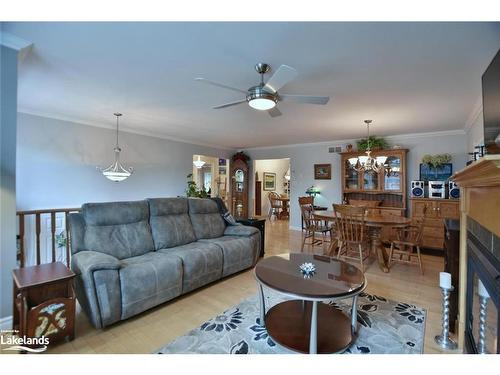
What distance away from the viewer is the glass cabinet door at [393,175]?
5.05 meters

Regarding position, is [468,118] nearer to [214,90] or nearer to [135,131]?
[214,90]

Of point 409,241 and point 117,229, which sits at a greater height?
point 117,229

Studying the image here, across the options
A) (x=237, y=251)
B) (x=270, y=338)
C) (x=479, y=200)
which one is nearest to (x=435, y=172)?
(x=479, y=200)

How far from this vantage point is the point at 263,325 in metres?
2.17

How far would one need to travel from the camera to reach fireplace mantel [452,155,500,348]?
3.42 feet

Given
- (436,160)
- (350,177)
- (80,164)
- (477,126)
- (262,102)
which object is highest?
(477,126)

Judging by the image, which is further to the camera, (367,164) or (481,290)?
(367,164)

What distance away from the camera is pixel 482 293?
1.55 meters

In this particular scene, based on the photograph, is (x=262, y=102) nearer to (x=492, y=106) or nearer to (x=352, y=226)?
(x=492, y=106)

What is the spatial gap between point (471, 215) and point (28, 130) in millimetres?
5541

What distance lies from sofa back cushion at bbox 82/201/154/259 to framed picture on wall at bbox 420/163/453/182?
5.18 m

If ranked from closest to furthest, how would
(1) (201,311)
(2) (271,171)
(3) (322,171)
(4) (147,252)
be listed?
(1) (201,311) < (4) (147,252) < (3) (322,171) < (2) (271,171)

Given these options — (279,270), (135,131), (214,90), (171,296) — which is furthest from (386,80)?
(135,131)

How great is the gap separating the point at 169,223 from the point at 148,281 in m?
1.03
